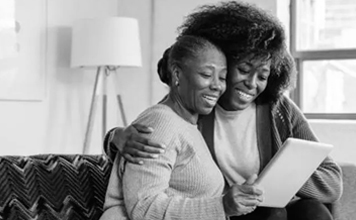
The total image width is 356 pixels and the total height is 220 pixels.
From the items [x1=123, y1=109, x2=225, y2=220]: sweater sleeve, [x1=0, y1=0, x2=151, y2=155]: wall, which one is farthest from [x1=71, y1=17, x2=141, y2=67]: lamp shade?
[x1=123, y1=109, x2=225, y2=220]: sweater sleeve

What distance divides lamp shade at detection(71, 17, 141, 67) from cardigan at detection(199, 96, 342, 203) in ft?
7.02

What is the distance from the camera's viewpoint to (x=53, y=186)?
1675 millimetres

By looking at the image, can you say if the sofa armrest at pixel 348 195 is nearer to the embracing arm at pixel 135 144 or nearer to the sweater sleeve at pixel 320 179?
the sweater sleeve at pixel 320 179

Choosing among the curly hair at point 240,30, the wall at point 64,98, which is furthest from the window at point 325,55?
the curly hair at point 240,30

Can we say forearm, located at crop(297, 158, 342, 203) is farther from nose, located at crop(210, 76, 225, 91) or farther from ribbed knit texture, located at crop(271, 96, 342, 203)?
nose, located at crop(210, 76, 225, 91)

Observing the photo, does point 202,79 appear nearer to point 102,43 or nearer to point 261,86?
point 261,86

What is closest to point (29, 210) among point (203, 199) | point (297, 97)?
point (203, 199)

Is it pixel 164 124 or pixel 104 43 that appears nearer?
pixel 164 124

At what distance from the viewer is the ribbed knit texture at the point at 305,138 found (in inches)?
72.9

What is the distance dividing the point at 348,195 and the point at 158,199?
0.88m

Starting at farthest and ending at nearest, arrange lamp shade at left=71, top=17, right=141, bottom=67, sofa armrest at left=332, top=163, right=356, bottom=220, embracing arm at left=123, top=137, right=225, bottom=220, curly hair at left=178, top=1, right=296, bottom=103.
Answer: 1. lamp shade at left=71, top=17, right=141, bottom=67
2. sofa armrest at left=332, top=163, right=356, bottom=220
3. curly hair at left=178, top=1, right=296, bottom=103
4. embracing arm at left=123, top=137, right=225, bottom=220

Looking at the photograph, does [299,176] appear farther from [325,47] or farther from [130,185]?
[325,47]

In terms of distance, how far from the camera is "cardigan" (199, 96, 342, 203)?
72.6 inches

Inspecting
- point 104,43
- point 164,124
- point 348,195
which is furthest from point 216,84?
point 104,43
